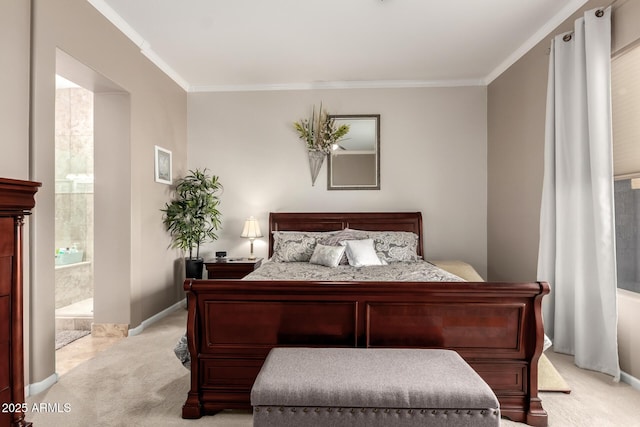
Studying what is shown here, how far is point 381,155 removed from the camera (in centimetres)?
476

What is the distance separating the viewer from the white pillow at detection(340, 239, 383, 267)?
11.9 feet

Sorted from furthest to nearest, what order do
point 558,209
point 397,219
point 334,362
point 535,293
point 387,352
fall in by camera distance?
point 397,219 < point 558,209 < point 535,293 < point 387,352 < point 334,362

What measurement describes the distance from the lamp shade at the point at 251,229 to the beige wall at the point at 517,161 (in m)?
2.92

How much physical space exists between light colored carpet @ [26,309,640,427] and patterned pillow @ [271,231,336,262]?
1432mm

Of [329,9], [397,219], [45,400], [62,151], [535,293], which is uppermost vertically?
Answer: [329,9]

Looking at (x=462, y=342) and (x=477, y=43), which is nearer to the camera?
(x=462, y=342)

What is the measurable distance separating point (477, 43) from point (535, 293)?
2.77 metres

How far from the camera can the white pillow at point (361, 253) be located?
362 cm

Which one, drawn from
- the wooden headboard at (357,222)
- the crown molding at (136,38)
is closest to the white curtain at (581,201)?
the wooden headboard at (357,222)

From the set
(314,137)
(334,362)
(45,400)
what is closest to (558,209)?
(334,362)

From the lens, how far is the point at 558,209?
3.03m

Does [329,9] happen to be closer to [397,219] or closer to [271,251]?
[397,219]

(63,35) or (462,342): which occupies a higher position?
(63,35)

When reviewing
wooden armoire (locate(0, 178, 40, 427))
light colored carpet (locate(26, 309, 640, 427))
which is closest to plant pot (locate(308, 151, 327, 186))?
light colored carpet (locate(26, 309, 640, 427))
